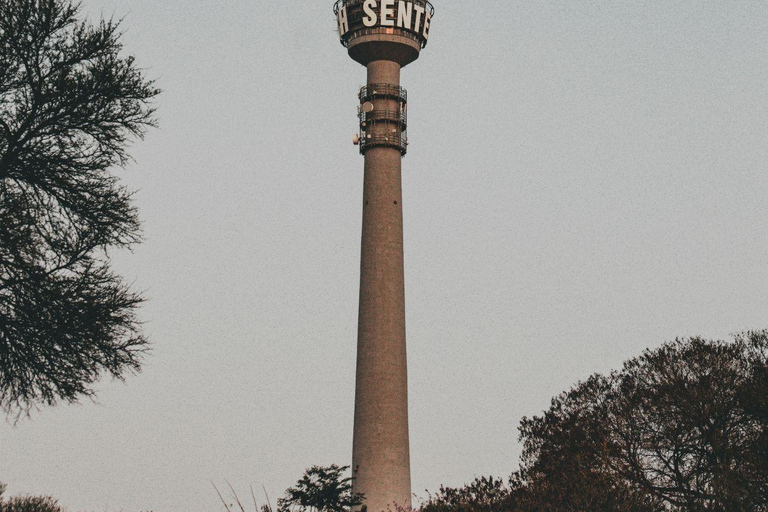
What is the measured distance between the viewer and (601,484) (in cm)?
3488

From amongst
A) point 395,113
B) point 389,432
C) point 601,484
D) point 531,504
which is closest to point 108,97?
point 531,504

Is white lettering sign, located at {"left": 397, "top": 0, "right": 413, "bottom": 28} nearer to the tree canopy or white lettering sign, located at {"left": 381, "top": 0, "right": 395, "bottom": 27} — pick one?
white lettering sign, located at {"left": 381, "top": 0, "right": 395, "bottom": 27}

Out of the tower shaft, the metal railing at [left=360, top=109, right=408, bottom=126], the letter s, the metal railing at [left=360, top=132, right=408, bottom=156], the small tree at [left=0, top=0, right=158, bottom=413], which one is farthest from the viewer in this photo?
the letter s

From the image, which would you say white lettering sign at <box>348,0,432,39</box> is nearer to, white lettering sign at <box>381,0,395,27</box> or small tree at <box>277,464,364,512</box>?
white lettering sign at <box>381,0,395,27</box>

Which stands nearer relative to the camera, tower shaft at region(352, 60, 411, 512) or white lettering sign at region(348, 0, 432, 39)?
tower shaft at region(352, 60, 411, 512)

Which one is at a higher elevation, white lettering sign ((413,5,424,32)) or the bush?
white lettering sign ((413,5,424,32))

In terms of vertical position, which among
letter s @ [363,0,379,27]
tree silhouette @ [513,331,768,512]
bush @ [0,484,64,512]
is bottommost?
bush @ [0,484,64,512]

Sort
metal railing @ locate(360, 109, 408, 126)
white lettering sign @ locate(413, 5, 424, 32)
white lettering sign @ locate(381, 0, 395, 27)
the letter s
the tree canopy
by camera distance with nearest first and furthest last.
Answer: the tree canopy, metal railing @ locate(360, 109, 408, 126), the letter s, white lettering sign @ locate(381, 0, 395, 27), white lettering sign @ locate(413, 5, 424, 32)

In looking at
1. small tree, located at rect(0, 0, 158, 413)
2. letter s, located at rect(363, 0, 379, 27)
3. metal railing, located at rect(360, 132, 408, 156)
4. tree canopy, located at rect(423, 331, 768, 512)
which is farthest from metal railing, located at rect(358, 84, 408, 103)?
small tree, located at rect(0, 0, 158, 413)

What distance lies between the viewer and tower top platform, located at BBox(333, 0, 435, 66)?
2549 inches

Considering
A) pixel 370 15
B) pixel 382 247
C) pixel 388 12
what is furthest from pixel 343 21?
pixel 382 247

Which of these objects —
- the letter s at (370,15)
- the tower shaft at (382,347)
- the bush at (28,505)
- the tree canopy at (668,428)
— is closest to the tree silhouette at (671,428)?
the tree canopy at (668,428)

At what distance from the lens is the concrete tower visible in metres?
56.3

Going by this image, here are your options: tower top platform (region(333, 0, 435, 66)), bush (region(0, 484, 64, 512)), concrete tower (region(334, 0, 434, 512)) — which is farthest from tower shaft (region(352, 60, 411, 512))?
bush (region(0, 484, 64, 512))
